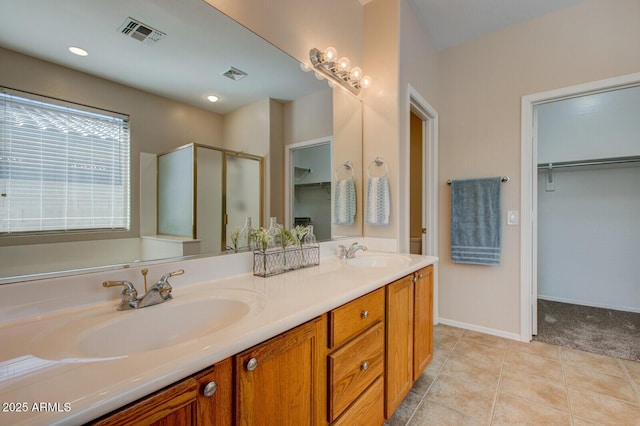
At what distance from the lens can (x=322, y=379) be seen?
3.09ft

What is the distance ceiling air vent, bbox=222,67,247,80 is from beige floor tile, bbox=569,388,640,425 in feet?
8.17

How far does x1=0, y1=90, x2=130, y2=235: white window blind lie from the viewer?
2.46 ft

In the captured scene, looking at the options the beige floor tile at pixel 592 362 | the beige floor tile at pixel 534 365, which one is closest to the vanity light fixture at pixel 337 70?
the beige floor tile at pixel 534 365

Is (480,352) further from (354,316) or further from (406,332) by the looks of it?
(354,316)

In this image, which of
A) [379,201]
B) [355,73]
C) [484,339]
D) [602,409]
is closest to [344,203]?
[379,201]

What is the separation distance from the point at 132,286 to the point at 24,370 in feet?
1.20

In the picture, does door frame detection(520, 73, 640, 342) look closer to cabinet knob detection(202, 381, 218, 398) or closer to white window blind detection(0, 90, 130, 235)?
cabinet knob detection(202, 381, 218, 398)

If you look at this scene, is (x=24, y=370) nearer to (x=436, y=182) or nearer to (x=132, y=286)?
A: (x=132, y=286)

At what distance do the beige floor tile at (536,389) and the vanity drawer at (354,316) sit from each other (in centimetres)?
119

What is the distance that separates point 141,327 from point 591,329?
11.5 feet

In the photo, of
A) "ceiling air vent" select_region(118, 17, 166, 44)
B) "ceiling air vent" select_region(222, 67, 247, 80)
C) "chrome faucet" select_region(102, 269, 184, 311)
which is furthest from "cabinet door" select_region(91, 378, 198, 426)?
"ceiling air vent" select_region(222, 67, 247, 80)

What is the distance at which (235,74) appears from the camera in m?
1.33

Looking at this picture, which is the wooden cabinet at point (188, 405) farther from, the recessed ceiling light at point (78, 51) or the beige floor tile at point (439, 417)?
the beige floor tile at point (439, 417)

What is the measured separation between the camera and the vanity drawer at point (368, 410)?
1.06m
